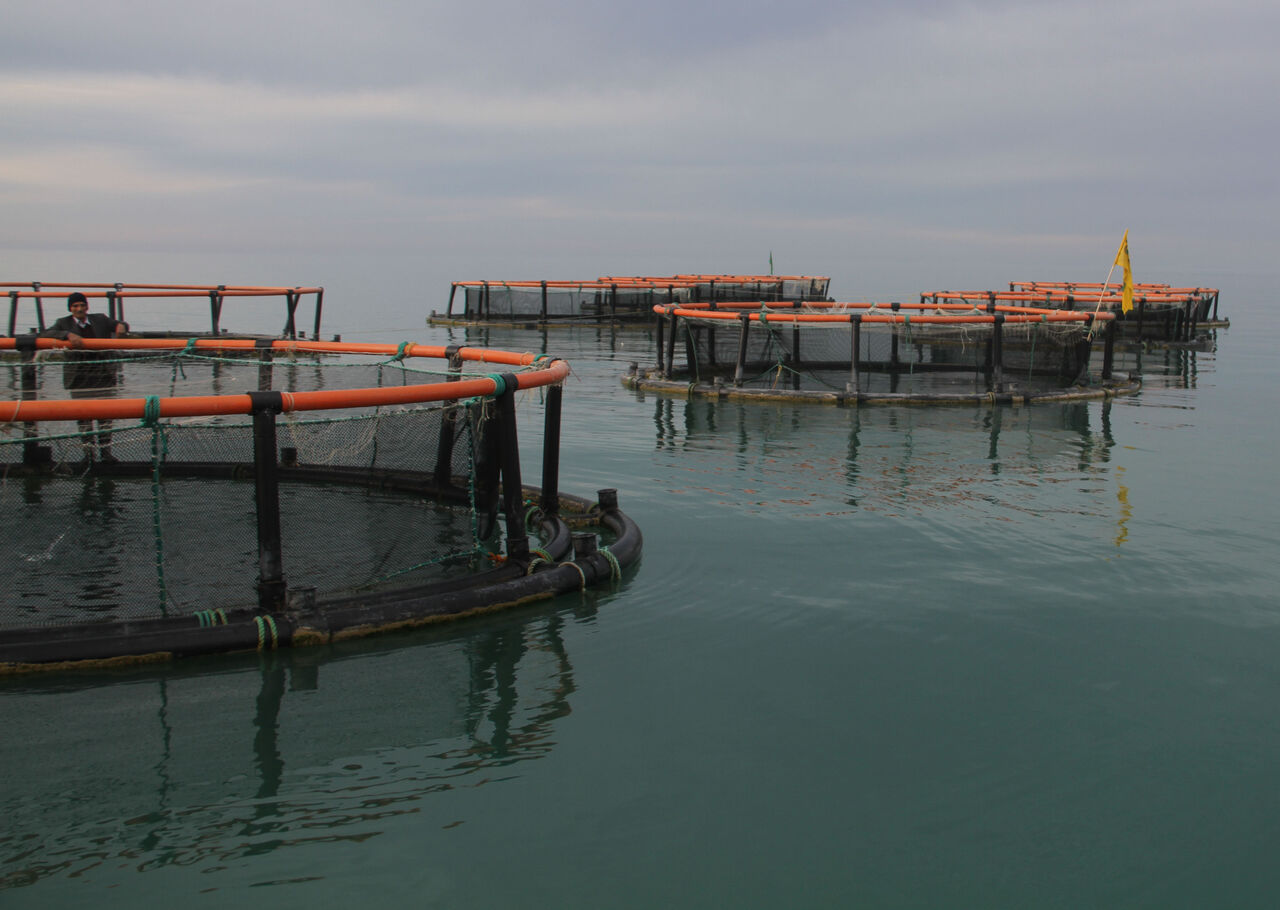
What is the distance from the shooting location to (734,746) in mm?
6953

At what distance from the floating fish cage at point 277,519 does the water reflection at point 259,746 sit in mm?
317

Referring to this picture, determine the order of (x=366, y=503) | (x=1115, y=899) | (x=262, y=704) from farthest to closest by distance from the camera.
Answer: (x=366, y=503) → (x=262, y=704) → (x=1115, y=899)

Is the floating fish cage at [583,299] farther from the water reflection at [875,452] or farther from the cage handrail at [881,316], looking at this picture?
the water reflection at [875,452]

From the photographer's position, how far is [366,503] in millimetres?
11461

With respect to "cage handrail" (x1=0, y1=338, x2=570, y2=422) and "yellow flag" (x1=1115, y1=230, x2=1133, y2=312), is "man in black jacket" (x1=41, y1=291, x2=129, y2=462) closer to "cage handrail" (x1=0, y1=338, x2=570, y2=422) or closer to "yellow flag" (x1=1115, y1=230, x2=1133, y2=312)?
"cage handrail" (x1=0, y1=338, x2=570, y2=422)

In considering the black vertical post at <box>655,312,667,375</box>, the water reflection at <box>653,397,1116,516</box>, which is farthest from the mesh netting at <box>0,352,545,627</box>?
the black vertical post at <box>655,312,667,375</box>

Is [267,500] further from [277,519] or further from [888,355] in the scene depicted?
[888,355]

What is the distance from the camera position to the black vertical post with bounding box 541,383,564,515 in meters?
11.0

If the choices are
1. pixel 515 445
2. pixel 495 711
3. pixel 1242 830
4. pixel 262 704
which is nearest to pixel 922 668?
pixel 1242 830

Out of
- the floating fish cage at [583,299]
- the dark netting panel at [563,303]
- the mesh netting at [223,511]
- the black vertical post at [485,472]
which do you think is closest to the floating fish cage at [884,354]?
the mesh netting at [223,511]

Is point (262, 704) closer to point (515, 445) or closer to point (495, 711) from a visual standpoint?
point (495, 711)

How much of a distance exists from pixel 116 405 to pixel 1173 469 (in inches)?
597

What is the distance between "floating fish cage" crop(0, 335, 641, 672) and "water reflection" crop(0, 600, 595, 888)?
317mm

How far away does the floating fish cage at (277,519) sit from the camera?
801cm
